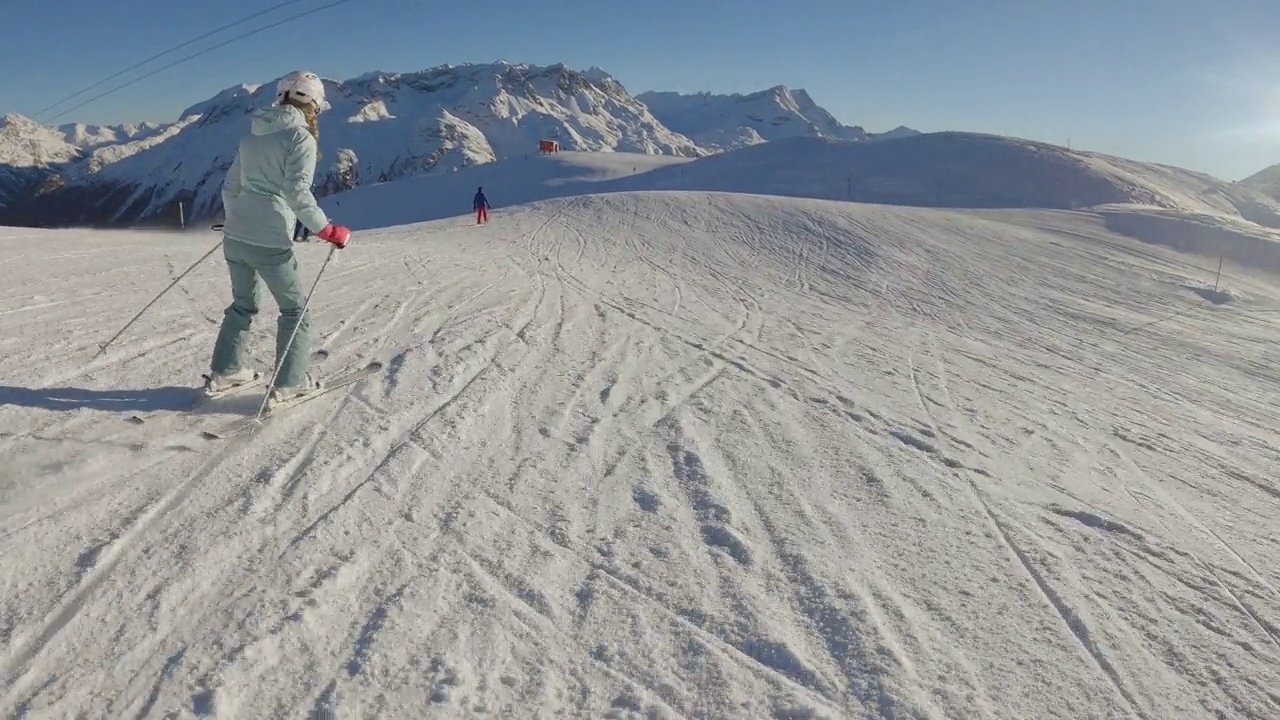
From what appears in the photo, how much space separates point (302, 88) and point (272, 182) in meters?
0.58

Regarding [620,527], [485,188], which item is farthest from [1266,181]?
[620,527]

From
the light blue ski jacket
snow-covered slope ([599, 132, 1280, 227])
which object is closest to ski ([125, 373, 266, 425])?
the light blue ski jacket

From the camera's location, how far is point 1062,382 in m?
7.09

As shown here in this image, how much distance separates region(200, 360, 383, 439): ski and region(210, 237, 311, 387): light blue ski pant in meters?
0.13

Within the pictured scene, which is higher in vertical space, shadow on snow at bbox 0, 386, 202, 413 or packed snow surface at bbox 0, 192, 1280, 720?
shadow on snow at bbox 0, 386, 202, 413

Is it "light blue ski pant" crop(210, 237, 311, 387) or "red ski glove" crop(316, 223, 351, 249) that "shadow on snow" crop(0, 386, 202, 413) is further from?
"red ski glove" crop(316, 223, 351, 249)

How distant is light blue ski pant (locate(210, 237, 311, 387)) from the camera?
451cm

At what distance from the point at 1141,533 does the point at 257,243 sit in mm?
5179

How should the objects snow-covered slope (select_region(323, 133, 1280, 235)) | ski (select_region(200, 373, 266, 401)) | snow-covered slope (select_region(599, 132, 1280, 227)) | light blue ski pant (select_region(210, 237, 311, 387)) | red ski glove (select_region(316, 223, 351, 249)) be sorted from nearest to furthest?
light blue ski pant (select_region(210, 237, 311, 387)) → red ski glove (select_region(316, 223, 351, 249)) → ski (select_region(200, 373, 266, 401)) → snow-covered slope (select_region(599, 132, 1280, 227)) → snow-covered slope (select_region(323, 133, 1280, 235))

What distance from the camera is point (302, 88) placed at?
4.34 m

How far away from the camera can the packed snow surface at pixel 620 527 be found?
254cm

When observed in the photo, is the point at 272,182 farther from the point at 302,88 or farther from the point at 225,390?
the point at 225,390

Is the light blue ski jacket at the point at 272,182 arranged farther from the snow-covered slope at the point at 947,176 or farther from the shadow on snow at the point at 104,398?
the snow-covered slope at the point at 947,176

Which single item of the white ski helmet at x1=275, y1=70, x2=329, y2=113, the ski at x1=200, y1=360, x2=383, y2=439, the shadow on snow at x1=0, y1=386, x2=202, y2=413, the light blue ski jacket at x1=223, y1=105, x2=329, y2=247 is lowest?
the ski at x1=200, y1=360, x2=383, y2=439
